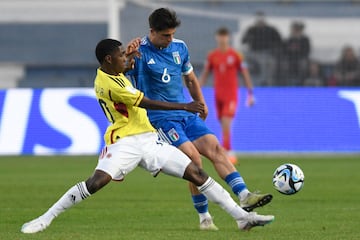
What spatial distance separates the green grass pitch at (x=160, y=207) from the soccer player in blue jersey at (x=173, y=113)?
1.65 feet

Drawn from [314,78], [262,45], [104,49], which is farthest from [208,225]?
[262,45]

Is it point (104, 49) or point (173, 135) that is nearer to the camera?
point (104, 49)

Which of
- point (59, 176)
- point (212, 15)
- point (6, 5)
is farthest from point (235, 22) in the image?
point (59, 176)

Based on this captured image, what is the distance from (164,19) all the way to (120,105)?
3.73 ft

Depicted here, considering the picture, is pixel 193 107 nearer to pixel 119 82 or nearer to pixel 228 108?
pixel 119 82

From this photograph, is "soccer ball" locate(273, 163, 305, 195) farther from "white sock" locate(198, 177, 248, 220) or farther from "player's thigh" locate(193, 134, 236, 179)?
"white sock" locate(198, 177, 248, 220)

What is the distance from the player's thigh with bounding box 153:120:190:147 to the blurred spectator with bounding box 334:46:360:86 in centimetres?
1422

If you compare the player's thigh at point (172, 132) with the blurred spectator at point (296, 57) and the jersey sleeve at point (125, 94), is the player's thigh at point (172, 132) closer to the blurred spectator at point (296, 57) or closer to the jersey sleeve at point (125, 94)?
the jersey sleeve at point (125, 94)

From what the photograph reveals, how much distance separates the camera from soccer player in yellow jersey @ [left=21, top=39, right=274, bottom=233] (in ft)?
31.3

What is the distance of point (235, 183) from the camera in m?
10.5

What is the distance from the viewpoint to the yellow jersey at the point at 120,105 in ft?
31.3

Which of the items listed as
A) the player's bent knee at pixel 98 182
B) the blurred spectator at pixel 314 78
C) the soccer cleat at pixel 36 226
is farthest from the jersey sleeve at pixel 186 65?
the blurred spectator at pixel 314 78

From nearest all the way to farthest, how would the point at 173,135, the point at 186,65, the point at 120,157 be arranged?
the point at 120,157 → the point at 173,135 → the point at 186,65

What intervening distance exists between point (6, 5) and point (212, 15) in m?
5.28
